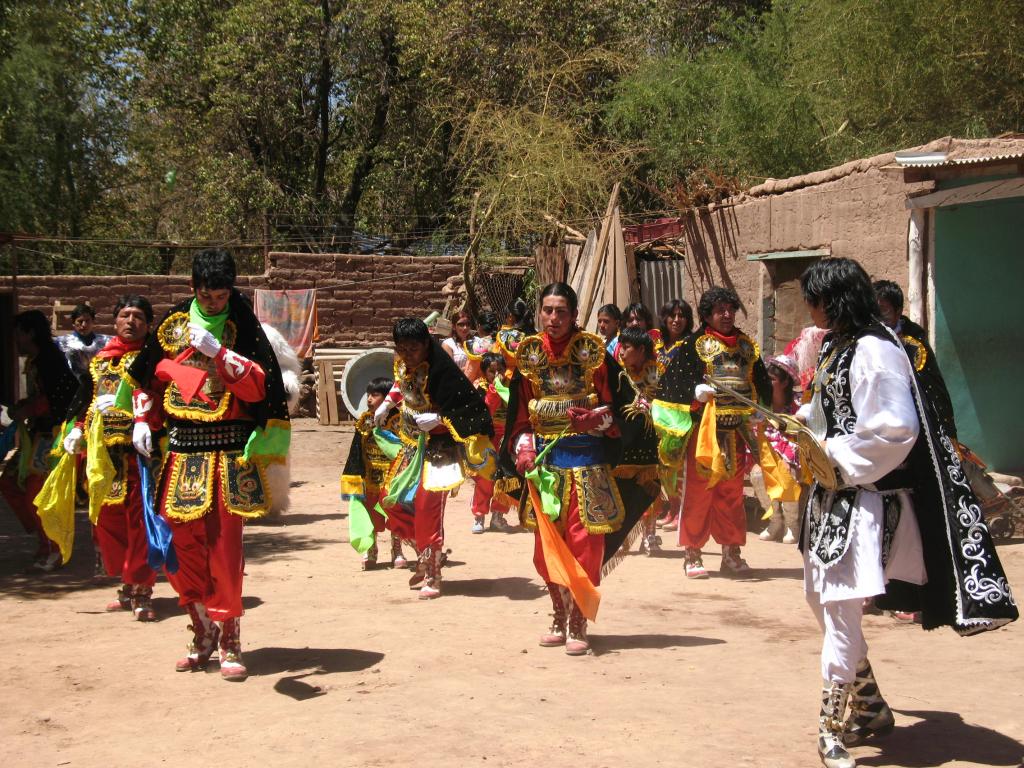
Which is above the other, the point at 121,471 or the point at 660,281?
the point at 660,281

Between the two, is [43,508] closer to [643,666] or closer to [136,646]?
[136,646]

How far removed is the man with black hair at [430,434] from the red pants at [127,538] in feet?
5.34

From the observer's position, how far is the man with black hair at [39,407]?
28.8ft


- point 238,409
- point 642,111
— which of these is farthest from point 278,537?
point 642,111

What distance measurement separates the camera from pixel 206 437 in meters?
5.72

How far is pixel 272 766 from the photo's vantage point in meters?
4.41

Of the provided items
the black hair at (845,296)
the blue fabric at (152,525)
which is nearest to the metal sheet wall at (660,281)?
the blue fabric at (152,525)

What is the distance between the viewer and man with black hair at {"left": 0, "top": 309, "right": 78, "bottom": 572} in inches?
345

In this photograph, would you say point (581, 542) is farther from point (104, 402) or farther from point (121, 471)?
point (104, 402)

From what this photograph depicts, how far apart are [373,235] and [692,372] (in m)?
17.2

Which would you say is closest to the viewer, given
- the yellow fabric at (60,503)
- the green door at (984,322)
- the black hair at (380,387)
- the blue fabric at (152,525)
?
the blue fabric at (152,525)

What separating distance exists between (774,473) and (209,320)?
452 cm

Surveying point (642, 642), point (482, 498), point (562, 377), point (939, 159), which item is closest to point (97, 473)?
point (562, 377)

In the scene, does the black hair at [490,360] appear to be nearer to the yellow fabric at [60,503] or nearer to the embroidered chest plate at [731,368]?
the embroidered chest plate at [731,368]
